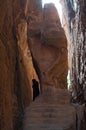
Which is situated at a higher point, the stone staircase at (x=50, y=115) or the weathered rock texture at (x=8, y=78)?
the weathered rock texture at (x=8, y=78)

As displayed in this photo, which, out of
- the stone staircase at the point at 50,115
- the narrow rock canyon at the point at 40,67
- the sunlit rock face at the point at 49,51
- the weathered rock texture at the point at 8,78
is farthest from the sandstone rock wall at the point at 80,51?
the weathered rock texture at the point at 8,78

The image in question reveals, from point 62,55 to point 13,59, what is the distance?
12.4ft

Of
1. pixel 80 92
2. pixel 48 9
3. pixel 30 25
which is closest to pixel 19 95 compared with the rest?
pixel 80 92

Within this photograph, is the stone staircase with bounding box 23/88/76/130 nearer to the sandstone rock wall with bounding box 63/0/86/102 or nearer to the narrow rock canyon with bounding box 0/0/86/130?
the narrow rock canyon with bounding box 0/0/86/130

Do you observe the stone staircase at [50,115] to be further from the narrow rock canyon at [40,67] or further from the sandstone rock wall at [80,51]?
the sandstone rock wall at [80,51]

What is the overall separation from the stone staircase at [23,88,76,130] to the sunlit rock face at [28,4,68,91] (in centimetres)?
179

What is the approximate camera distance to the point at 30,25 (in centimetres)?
Result: 1204

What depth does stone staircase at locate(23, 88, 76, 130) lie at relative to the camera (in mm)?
7902

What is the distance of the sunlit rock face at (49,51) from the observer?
37.4 ft

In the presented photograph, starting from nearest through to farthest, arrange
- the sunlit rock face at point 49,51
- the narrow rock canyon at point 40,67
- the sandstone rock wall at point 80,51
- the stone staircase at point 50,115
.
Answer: the narrow rock canyon at point 40,67 < the stone staircase at point 50,115 < the sandstone rock wall at point 80,51 < the sunlit rock face at point 49,51

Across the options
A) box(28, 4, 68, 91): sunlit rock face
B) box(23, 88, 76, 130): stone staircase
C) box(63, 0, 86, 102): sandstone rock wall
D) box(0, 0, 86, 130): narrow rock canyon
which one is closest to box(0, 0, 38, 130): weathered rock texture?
box(0, 0, 86, 130): narrow rock canyon

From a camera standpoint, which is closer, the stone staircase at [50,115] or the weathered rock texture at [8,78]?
the weathered rock texture at [8,78]

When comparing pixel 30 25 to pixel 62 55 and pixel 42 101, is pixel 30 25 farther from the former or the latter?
pixel 42 101

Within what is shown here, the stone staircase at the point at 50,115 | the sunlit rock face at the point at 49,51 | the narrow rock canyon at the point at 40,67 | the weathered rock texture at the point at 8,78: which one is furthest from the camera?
the sunlit rock face at the point at 49,51
